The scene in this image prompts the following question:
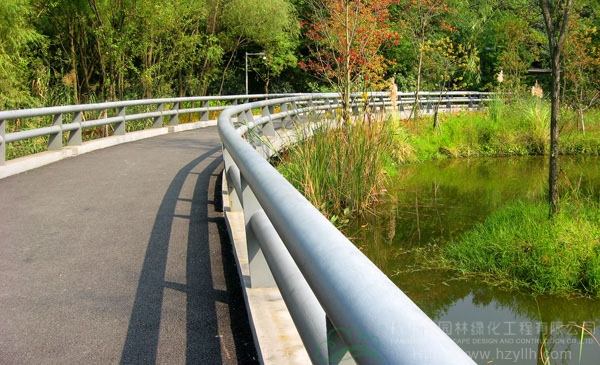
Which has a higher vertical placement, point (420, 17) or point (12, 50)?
point (420, 17)

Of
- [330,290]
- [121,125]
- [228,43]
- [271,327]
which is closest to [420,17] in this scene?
[121,125]

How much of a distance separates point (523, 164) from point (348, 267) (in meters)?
19.7

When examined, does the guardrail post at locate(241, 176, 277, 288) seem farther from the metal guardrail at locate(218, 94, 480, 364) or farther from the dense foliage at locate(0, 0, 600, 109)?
the dense foliage at locate(0, 0, 600, 109)

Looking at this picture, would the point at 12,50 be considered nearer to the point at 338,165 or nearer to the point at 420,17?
the point at 338,165

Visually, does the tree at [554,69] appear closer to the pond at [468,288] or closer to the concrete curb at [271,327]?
the pond at [468,288]

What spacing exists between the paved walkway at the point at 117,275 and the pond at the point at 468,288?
2334mm

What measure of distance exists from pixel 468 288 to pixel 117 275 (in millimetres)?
4281

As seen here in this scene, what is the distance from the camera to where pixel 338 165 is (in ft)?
35.6

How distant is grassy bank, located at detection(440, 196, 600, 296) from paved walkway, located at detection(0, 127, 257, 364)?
329 centimetres

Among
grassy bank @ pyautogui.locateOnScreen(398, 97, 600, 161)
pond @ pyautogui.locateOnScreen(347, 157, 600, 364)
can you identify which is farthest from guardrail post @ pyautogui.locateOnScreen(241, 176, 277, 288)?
grassy bank @ pyautogui.locateOnScreen(398, 97, 600, 161)

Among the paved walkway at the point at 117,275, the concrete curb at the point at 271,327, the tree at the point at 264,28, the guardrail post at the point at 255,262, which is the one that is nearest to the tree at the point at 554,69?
the paved walkway at the point at 117,275

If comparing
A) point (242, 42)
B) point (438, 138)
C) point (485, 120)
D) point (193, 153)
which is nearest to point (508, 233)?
point (193, 153)

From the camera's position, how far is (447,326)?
683 centimetres

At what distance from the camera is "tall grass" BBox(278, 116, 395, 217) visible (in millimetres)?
10289
